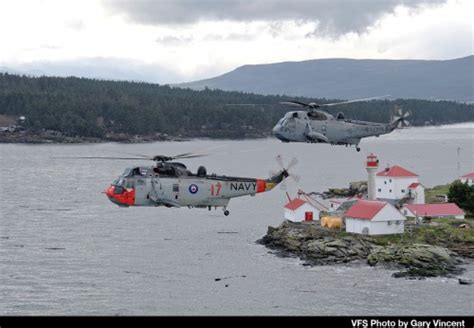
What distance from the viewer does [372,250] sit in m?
65.3

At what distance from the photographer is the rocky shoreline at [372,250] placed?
61625mm

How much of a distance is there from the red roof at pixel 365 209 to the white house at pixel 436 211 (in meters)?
5.77

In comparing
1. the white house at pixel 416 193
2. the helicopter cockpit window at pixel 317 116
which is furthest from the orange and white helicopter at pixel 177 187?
the white house at pixel 416 193

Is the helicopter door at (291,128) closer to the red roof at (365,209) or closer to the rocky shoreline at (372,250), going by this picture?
the rocky shoreline at (372,250)

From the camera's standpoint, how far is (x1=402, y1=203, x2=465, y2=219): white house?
242ft

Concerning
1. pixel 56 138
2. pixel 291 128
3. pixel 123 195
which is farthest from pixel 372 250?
pixel 56 138

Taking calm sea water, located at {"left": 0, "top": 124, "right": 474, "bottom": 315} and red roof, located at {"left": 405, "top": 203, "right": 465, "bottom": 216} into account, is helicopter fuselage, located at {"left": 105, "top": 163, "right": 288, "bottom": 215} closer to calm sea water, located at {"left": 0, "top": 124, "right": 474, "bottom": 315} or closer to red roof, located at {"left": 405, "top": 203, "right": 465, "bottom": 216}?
calm sea water, located at {"left": 0, "top": 124, "right": 474, "bottom": 315}

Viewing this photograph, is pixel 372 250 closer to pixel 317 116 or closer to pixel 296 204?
pixel 296 204

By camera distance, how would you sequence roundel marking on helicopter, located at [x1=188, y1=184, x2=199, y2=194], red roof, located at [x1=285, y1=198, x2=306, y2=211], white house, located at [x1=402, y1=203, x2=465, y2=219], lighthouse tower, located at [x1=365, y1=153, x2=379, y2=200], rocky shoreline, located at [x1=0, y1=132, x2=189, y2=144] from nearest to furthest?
1. roundel marking on helicopter, located at [x1=188, y1=184, x2=199, y2=194]
2. white house, located at [x1=402, y1=203, x2=465, y2=219]
3. red roof, located at [x1=285, y1=198, x2=306, y2=211]
4. lighthouse tower, located at [x1=365, y1=153, x2=379, y2=200]
5. rocky shoreline, located at [x1=0, y1=132, x2=189, y2=144]

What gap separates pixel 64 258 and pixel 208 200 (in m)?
31.5

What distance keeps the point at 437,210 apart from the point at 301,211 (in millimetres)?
12692

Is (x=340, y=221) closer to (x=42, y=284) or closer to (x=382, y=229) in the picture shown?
(x=382, y=229)

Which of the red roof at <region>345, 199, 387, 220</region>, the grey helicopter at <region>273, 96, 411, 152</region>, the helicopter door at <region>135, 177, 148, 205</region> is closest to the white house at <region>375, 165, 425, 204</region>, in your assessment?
the red roof at <region>345, 199, 387, 220</region>

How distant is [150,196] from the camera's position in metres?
36.2
